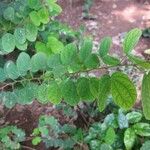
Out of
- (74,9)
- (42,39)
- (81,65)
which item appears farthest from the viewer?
(74,9)

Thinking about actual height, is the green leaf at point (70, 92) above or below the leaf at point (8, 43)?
above

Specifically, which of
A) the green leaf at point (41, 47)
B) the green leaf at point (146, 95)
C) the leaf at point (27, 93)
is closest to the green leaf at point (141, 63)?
the green leaf at point (146, 95)

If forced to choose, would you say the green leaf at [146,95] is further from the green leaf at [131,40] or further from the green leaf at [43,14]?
→ the green leaf at [43,14]

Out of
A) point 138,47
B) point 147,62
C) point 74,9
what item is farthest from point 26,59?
point 74,9

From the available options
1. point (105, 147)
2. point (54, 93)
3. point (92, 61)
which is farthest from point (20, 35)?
point (105, 147)

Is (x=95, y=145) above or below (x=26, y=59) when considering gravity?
below

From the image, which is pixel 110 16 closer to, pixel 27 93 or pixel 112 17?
pixel 112 17

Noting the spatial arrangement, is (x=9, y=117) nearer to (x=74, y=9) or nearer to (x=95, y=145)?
(x=95, y=145)
